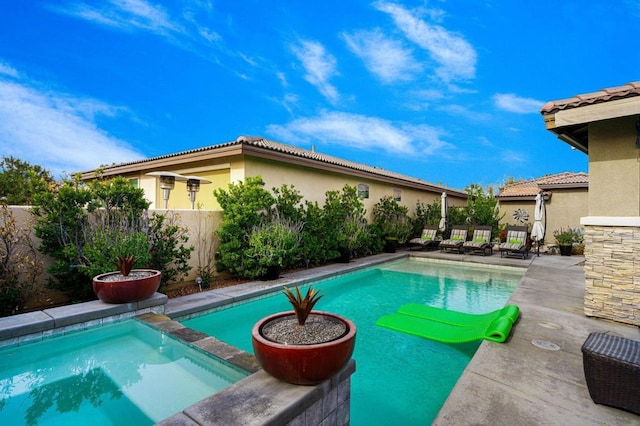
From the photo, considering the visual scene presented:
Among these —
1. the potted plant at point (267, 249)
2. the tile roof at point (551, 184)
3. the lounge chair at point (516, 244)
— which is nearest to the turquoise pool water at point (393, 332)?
the potted plant at point (267, 249)

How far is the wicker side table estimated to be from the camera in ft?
8.98

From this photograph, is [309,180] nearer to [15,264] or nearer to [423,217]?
[15,264]

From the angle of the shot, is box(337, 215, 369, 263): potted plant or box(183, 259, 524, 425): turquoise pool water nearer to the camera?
box(183, 259, 524, 425): turquoise pool water

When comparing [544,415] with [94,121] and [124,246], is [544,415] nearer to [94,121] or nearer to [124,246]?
[124,246]

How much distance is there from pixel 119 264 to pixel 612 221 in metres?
8.21

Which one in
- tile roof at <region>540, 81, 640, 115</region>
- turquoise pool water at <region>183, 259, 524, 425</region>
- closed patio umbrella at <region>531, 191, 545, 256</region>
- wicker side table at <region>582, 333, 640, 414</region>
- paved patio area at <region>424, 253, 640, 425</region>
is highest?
tile roof at <region>540, 81, 640, 115</region>

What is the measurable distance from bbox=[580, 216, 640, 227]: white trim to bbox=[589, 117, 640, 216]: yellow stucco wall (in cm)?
11

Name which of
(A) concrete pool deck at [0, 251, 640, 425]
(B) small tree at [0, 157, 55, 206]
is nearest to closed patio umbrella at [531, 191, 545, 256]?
(A) concrete pool deck at [0, 251, 640, 425]

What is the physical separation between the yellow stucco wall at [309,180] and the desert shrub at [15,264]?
502cm

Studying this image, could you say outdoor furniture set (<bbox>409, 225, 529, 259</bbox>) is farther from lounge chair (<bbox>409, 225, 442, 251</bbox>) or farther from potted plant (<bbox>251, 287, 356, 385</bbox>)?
potted plant (<bbox>251, 287, 356, 385</bbox>)

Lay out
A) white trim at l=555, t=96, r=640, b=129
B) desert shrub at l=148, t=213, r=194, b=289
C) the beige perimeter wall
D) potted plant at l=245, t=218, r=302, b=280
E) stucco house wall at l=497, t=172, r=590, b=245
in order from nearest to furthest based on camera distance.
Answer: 1. white trim at l=555, t=96, r=640, b=129
2. desert shrub at l=148, t=213, r=194, b=289
3. the beige perimeter wall
4. potted plant at l=245, t=218, r=302, b=280
5. stucco house wall at l=497, t=172, r=590, b=245

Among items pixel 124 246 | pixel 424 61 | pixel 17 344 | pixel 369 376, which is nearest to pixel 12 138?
pixel 124 246

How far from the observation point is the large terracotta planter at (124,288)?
492 centimetres

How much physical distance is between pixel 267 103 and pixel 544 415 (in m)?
31.8
